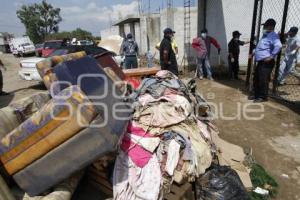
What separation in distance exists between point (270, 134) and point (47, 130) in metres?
3.81

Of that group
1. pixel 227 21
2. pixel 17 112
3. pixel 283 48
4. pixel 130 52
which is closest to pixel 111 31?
pixel 227 21

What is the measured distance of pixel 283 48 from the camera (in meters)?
7.67

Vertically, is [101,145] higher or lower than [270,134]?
higher

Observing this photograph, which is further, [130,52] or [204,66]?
[204,66]

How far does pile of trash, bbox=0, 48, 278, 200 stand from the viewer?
77.0 inches

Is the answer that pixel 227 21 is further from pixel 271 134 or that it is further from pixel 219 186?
pixel 219 186

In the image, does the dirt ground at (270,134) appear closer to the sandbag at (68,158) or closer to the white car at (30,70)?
the sandbag at (68,158)

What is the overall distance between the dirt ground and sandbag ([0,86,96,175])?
2478 millimetres

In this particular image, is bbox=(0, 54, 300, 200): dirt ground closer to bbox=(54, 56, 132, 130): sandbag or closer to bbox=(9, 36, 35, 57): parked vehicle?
bbox=(54, 56, 132, 130): sandbag

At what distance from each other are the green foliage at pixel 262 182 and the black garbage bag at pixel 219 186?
1.57ft

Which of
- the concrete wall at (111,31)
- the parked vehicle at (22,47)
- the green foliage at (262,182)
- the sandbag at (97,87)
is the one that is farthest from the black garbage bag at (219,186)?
the parked vehicle at (22,47)

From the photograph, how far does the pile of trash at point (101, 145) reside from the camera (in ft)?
6.42

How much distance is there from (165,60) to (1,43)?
40.9m

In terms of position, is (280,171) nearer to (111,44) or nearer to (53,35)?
(111,44)
